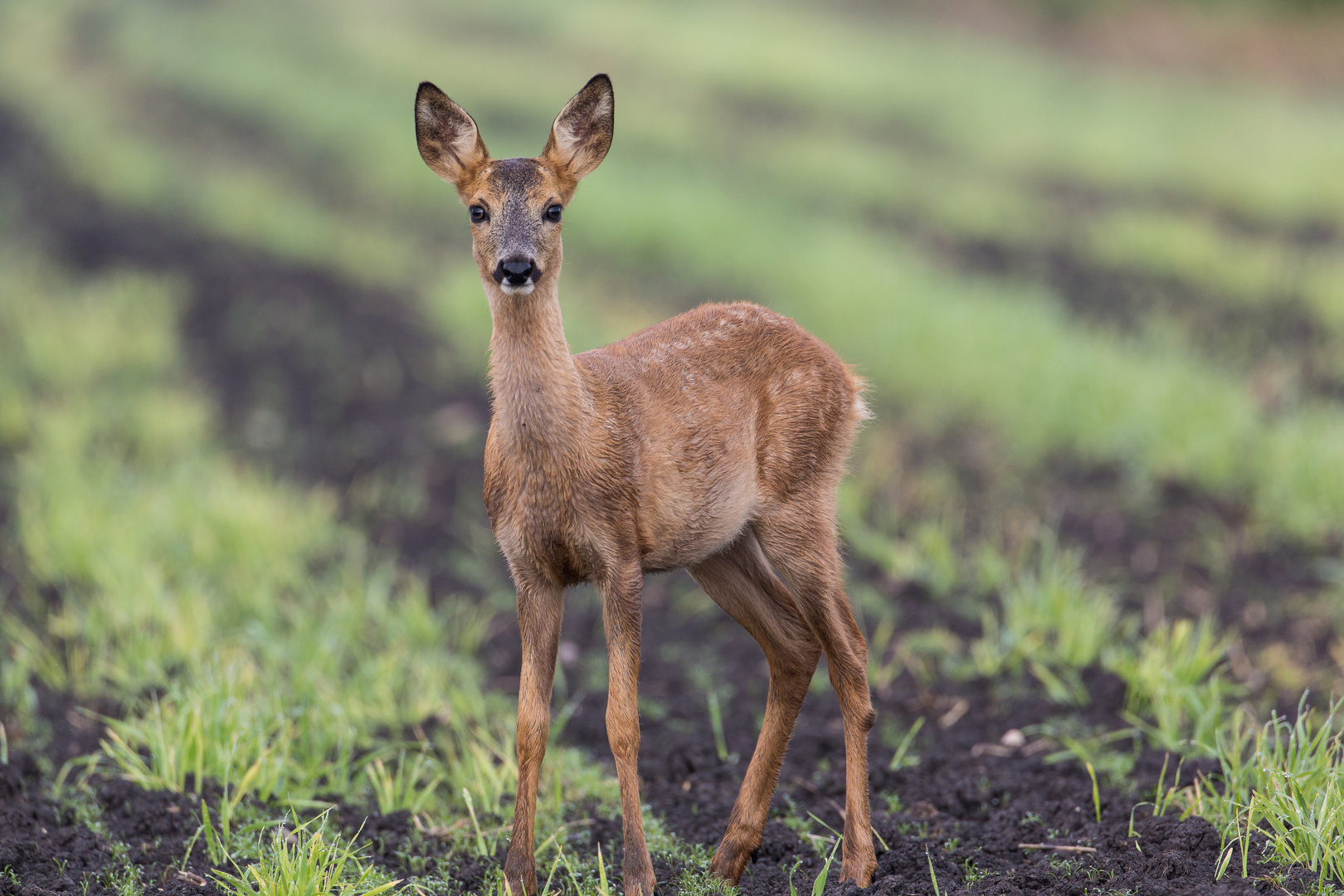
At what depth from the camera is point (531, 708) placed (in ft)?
11.7

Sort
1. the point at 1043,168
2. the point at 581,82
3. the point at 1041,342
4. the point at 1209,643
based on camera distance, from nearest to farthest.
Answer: the point at 1209,643
the point at 1041,342
the point at 1043,168
the point at 581,82

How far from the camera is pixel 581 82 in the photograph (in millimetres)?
13289

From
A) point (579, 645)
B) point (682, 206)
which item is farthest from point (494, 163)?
point (682, 206)

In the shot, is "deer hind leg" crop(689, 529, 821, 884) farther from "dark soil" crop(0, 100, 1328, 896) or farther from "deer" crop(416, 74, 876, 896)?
"dark soil" crop(0, 100, 1328, 896)

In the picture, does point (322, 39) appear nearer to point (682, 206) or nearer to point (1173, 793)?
point (682, 206)

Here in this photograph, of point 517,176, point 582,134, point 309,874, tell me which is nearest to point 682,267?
point 582,134

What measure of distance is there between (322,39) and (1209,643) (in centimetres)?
1165

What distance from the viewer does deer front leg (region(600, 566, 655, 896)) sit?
3500 mm

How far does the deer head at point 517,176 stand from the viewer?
3.30m

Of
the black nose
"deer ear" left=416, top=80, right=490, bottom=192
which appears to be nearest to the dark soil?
the black nose

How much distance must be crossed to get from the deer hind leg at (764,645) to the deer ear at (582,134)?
3.99ft

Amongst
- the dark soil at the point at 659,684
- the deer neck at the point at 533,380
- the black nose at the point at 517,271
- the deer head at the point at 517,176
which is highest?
the deer head at the point at 517,176

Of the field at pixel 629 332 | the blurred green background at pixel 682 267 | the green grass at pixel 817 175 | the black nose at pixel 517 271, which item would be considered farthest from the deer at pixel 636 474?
the green grass at pixel 817 175

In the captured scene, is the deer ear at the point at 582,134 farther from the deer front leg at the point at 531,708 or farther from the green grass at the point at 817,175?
the green grass at the point at 817,175
